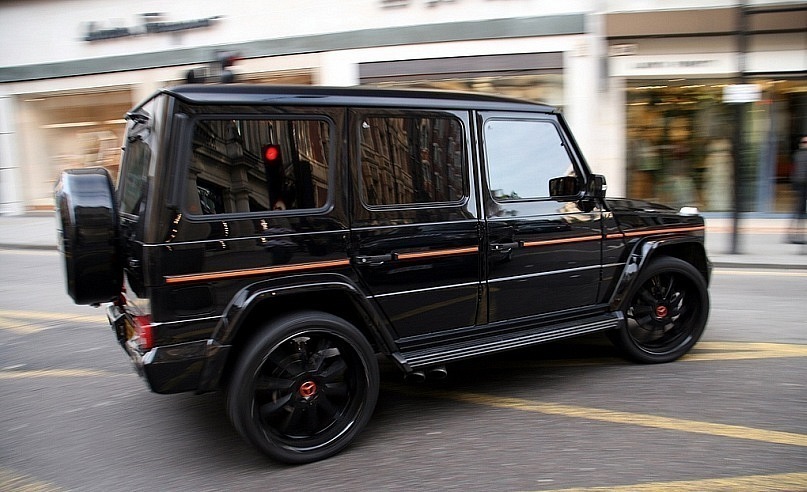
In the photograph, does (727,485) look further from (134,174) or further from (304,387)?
(134,174)

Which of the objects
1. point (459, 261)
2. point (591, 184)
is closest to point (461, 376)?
point (459, 261)

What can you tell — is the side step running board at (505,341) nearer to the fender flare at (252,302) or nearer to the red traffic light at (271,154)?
the fender flare at (252,302)

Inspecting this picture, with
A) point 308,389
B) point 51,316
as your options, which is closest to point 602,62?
point 51,316

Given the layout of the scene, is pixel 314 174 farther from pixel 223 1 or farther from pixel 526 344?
pixel 223 1

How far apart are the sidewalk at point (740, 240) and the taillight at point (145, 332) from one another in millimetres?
8617

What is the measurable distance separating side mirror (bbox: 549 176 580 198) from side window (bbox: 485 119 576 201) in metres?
0.03

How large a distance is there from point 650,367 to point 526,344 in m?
1.25

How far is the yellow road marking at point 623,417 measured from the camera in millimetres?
3412

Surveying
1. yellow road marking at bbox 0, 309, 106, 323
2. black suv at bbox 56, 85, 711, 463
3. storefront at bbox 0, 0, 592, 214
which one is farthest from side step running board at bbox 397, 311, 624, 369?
storefront at bbox 0, 0, 592, 214

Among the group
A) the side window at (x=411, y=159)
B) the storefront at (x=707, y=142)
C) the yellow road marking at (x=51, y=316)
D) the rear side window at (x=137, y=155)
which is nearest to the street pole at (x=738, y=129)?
the storefront at (x=707, y=142)

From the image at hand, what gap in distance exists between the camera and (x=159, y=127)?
10.1ft

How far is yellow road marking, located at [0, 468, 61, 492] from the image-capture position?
316 cm

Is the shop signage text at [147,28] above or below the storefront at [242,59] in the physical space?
above

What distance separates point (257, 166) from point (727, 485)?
2.82 m
